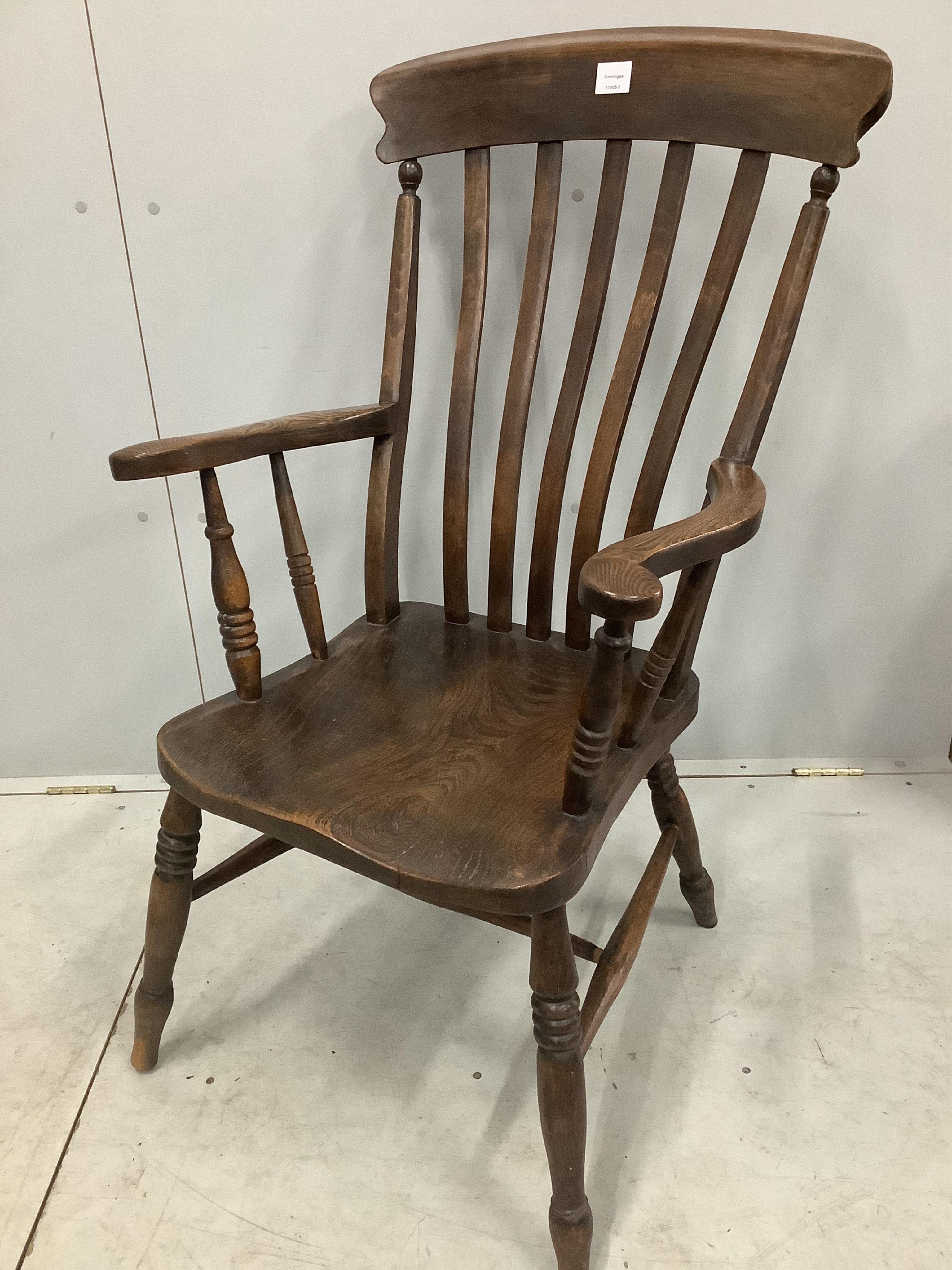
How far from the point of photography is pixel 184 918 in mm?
1022

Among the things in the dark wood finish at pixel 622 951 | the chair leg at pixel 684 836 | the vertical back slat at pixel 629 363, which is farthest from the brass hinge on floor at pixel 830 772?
the vertical back slat at pixel 629 363

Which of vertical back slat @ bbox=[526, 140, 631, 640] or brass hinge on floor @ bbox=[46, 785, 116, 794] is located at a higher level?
vertical back slat @ bbox=[526, 140, 631, 640]

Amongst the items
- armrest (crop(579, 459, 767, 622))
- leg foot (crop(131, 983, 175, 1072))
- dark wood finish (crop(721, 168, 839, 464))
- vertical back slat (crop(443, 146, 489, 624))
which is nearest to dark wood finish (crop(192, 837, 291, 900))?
leg foot (crop(131, 983, 175, 1072))

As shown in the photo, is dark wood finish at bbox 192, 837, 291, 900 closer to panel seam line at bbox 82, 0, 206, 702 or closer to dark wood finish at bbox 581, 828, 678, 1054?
dark wood finish at bbox 581, 828, 678, 1054

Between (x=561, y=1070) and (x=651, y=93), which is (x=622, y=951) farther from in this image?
(x=651, y=93)

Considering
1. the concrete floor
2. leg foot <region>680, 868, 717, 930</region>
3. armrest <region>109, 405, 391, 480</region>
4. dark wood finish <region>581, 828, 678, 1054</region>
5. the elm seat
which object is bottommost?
the concrete floor

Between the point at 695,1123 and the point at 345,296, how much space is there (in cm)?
115

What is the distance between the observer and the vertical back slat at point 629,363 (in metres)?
0.99

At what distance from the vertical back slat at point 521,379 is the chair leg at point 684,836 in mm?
269

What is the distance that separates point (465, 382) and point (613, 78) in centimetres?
35

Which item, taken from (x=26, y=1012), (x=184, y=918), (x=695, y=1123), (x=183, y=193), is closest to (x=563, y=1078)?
(x=695, y=1123)

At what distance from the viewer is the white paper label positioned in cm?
97

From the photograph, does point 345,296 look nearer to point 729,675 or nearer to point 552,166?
point 552,166

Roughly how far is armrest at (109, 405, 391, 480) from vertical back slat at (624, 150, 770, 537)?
1.05 feet
